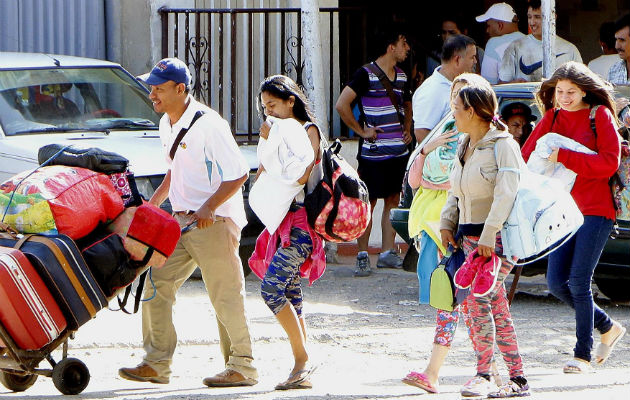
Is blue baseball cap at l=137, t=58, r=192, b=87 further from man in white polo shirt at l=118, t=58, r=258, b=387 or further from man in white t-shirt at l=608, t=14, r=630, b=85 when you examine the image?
man in white t-shirt at l=608, t=14, r=630, b=85

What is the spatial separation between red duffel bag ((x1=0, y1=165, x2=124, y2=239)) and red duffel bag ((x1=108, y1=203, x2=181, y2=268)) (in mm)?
131

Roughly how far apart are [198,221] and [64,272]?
2.92 feet

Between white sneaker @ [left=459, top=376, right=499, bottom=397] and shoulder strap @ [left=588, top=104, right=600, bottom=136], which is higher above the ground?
shoulder strap @ [left=588, top=104, right=600, bottom=136]

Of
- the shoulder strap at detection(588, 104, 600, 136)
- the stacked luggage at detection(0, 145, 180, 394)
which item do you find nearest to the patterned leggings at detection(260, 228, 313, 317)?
the stacked luggage at detection(0, 145, 180, 394)

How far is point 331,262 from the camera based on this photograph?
11578 mm

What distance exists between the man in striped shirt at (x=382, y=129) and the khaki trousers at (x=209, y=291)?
14.3 feet

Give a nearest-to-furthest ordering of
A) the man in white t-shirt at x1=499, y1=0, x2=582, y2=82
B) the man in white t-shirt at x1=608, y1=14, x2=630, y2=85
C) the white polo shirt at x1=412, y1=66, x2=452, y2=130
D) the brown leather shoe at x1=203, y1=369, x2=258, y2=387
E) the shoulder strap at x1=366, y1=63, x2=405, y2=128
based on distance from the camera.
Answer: the brown leather shoe at x1=203, y1=369, x2=258, y2=387 < the white polo shirt at x1=412, y1=66, x2=452, y2=130 < the man in white t-shirt at x1=608, y1=14, x2=630, y2=85 < the shoulder strap at x1=366, y1=63, x2=405, y2=128 < the man in white t-shirt at x1=499, y1=0, x2=582, y2=82

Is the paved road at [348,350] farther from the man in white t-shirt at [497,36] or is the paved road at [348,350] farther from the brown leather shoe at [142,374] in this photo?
the man in white t-shirt at [497,36]

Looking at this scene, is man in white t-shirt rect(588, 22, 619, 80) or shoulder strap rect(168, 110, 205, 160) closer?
shoulder strap rect(168, 110, 205, 160)

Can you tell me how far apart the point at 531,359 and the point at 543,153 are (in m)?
1.39

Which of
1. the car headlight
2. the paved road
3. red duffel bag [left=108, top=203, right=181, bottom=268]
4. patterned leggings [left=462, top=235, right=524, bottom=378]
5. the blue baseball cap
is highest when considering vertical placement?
the blue baseball cap

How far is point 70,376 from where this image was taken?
242 inches

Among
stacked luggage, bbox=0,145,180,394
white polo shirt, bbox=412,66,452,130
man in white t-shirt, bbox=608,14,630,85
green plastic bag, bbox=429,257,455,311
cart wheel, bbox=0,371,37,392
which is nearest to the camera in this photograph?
stacked luggage, bbox=0,145,180,394

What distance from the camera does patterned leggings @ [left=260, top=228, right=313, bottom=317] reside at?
6.39 metres
